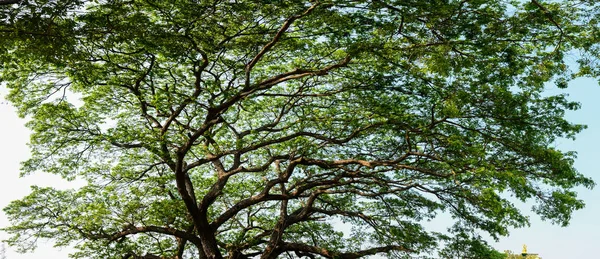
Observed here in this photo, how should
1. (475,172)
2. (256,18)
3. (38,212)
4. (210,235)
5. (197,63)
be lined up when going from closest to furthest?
(475,172)
(256,18)
(197,63)
(210,235)
(38,212)

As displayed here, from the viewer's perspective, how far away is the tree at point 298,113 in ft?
26.9

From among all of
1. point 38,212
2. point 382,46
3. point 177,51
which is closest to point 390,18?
point 382,46

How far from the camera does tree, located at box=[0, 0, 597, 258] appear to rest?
819cm

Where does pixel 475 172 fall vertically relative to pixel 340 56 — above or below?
below

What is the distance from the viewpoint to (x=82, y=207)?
1240 centimetres

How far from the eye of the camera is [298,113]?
12578 millimetres

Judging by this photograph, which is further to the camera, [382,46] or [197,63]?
[197,63]

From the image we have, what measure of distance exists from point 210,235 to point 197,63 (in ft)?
12.2

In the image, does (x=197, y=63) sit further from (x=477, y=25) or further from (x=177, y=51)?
(x=477, y=25)

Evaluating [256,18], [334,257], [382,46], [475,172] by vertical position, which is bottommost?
[475,172]

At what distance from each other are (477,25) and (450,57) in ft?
1.96

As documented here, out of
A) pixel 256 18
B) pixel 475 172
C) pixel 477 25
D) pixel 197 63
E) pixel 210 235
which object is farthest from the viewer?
pixel 210 235

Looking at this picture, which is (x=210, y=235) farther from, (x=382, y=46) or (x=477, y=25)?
(x=477, y=25)

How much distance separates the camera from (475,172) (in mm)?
8672
